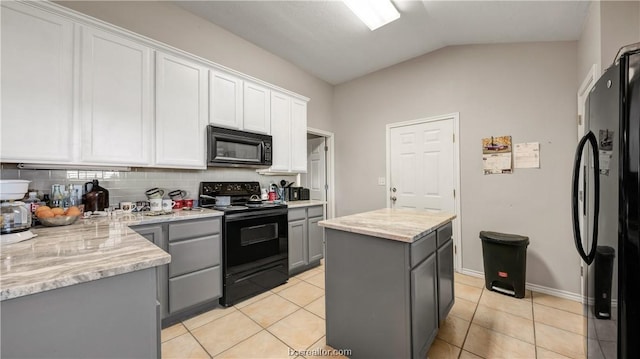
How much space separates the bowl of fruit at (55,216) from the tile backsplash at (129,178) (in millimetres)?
562

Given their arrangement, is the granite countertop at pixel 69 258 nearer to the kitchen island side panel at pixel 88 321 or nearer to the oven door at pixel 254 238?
the kitchen island side panel at pixel 88 321

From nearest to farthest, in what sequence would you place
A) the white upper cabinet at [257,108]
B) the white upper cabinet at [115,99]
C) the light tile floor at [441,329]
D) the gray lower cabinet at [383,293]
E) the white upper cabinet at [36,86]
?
the gray lower cabinet at [383,293] → the white upper cabinet at [36,86] → the light tile floor at [441,329] → the white upper cabinet at [115,99] → the white upper cabinet at [257,108]

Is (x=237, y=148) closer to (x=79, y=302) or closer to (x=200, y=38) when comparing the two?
(x=200, y=38)

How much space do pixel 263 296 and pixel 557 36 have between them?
4.06 meters

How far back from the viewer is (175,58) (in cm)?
230

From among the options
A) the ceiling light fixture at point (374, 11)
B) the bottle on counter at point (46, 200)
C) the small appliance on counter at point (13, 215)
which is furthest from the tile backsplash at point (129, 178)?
the ceiling light fixture at point (374, 11)

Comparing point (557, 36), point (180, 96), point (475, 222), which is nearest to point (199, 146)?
point (180, 96)

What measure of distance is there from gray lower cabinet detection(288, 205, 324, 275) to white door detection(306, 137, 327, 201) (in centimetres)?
98

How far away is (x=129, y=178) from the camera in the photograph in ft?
7.43

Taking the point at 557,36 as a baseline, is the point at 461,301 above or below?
below

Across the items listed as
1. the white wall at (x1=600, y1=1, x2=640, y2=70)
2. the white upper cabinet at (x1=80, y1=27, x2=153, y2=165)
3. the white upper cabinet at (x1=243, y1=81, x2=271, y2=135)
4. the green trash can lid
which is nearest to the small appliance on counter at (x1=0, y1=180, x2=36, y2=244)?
the white upper cabinet at (x1=80, y1=27, x2=153, y2=165)

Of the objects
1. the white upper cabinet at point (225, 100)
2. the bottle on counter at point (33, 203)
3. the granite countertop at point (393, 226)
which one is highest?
the white upper cabinet at point (225, 100)

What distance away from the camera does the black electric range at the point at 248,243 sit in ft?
7.57

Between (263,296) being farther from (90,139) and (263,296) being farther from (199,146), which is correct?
(90,139)
